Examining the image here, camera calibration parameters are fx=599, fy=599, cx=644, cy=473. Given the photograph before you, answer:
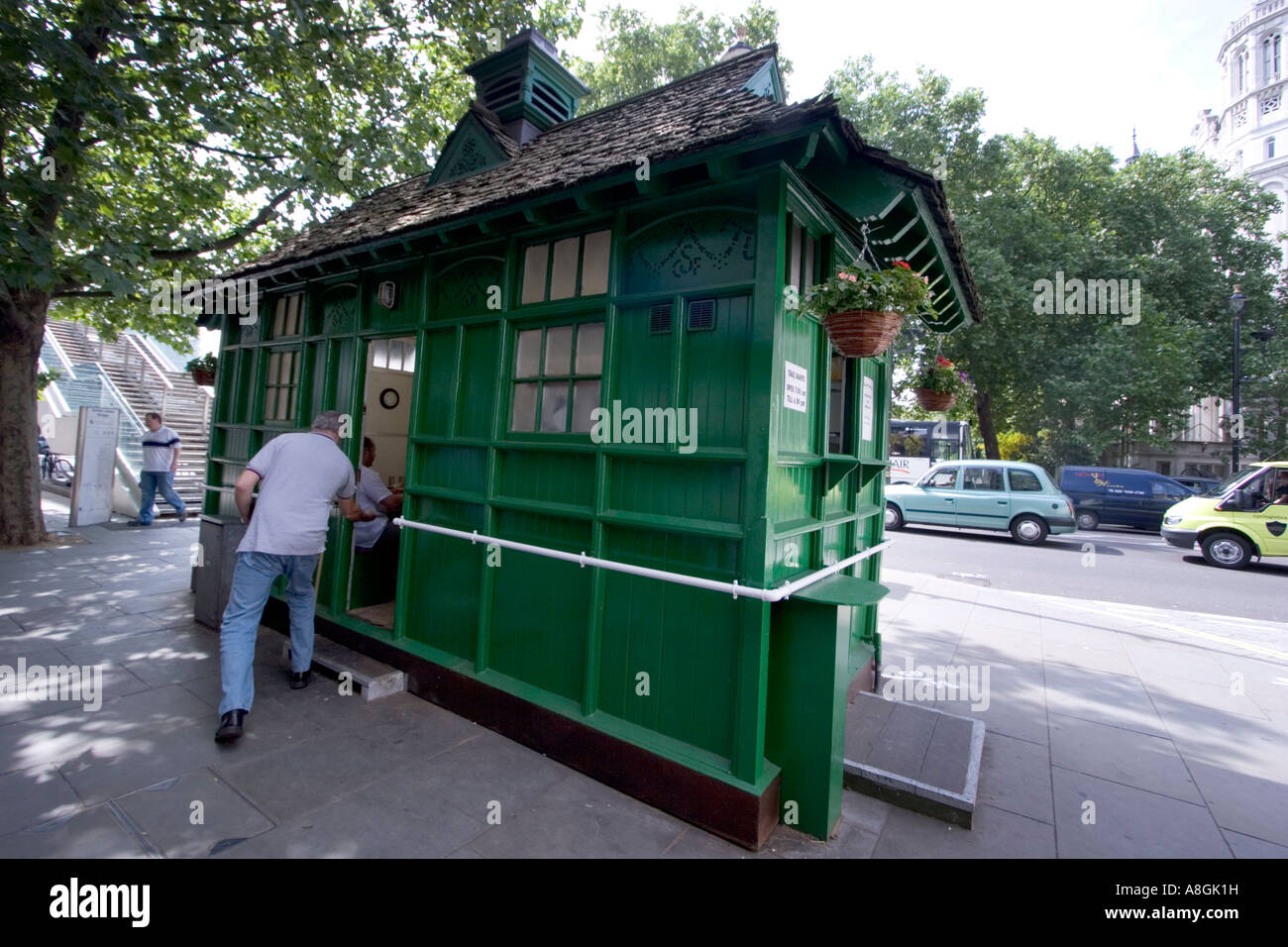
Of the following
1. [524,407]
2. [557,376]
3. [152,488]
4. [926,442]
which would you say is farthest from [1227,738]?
[926,442]

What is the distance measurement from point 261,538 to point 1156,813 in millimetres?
6145

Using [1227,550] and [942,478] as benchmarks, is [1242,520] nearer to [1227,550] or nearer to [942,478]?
[1227,550]

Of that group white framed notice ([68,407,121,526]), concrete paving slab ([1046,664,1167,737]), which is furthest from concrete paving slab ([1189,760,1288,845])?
white framed notice ([68,407,121,526])

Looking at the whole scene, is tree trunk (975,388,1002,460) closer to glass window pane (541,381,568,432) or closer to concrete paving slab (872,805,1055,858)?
concrete paving slab (872,805,1055,858)

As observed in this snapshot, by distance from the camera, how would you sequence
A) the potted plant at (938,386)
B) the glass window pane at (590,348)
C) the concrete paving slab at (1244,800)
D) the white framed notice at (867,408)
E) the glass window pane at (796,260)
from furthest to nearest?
1. the potted plant at (938,386)
2. the white framed notice at (867,408)
3. the glass window pane at (590,348)
4. the glass window pane at (796,260)
5. the concrete paving slab at (1244,800)

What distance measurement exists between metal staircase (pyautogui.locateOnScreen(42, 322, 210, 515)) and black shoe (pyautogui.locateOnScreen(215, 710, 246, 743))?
11.5 metres

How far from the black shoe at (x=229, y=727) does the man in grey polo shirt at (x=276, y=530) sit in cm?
2

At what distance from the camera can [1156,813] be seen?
12.1 feet

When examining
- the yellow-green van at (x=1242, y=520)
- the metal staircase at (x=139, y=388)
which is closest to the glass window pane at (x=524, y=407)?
the metal staircase at (x=139, y=388)

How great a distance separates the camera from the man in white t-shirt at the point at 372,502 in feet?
18.0

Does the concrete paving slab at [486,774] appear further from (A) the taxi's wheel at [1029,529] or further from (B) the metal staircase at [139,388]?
(A) the taxi's wheel at [1029,529]

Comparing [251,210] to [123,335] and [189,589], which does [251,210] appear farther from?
[123,335]

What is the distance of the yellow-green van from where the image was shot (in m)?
12.3

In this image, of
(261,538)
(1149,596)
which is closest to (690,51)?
(1149,596)
